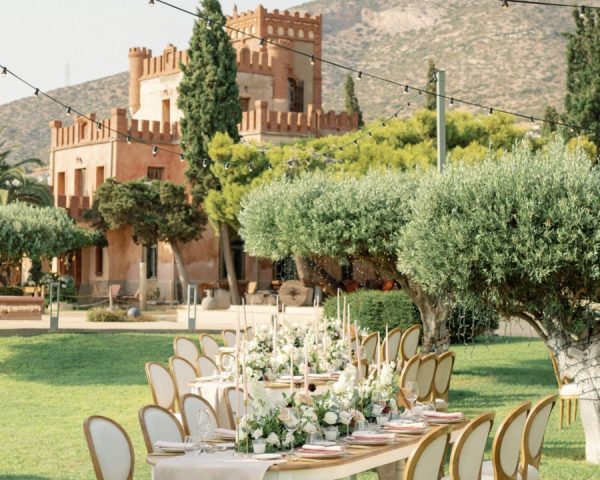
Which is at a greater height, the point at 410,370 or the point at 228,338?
the point at 228,338

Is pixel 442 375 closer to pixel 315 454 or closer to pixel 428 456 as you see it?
pixel 315 454

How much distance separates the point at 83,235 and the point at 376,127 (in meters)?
10.5

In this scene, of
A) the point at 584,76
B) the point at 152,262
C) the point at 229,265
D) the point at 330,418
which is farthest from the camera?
the point at 152,262

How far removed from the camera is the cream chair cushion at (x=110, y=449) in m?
6.92

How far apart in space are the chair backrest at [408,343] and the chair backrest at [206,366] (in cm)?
374

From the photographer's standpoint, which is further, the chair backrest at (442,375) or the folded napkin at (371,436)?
the chair backrest at (442,375)

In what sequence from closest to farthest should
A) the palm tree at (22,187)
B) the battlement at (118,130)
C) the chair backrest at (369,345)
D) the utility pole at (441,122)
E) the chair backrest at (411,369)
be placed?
the chair backrest at (411,369), the chair backrest at (369,345), the utility pole at (441,122), the palm tree at (22,187), the battlement at (118,130)

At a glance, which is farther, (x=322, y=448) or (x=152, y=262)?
(x=152, y=262)

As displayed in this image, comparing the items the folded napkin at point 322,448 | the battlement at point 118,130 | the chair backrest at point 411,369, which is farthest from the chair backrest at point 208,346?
the battlement at point 118,130

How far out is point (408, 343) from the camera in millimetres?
15992

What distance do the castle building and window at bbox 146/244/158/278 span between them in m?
0.04

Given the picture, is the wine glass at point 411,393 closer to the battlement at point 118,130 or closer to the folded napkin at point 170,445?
the folded napkin at point 170,445

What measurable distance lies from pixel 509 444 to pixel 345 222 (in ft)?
31.1

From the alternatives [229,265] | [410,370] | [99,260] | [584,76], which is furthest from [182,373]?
[99,260]
